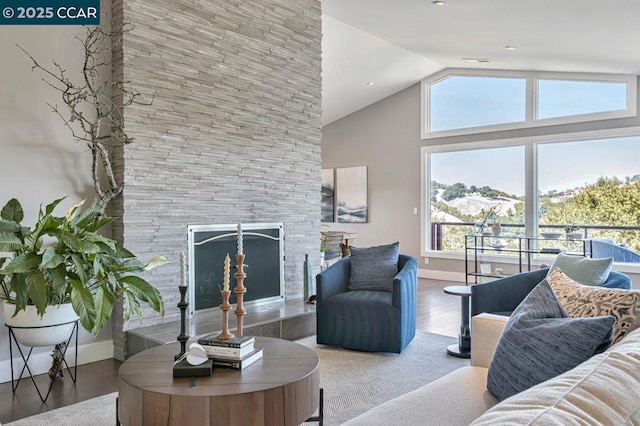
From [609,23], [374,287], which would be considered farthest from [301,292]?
[609,23]

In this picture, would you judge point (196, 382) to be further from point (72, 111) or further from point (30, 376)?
point (72, 111)

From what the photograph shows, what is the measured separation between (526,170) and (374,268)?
4.00 metres

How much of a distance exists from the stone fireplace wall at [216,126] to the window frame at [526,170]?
3127mm

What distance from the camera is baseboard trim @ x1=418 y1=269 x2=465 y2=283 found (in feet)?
24.8

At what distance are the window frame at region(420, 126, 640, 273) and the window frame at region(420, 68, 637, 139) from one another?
183mm

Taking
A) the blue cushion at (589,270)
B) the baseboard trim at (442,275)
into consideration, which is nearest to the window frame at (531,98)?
the baseboard trim at (442,275)

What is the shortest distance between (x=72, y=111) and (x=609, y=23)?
4.25m

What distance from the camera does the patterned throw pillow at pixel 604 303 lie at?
1.65m

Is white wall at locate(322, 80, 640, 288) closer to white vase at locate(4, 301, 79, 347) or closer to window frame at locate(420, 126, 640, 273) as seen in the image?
window frame at locate(420, 126, 640, 273)

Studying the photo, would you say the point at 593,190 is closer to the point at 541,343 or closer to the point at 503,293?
the point at 503,293

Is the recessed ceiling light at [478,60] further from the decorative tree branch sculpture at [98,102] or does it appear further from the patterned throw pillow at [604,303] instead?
the patterned throw pillow at [604,303]

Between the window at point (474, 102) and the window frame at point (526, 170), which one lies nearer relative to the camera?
the window frame at point (526, 170)

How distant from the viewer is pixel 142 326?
12.5 ft

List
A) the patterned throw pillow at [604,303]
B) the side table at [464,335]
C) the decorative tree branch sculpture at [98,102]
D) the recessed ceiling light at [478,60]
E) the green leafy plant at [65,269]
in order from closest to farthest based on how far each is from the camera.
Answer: the patterned throw pillow at [604,303], the green leafy plant at [65,269], the decorative tree branch sculpture at [98,102], the side table at [464,335], the recessed ceiling light at [478,60]
